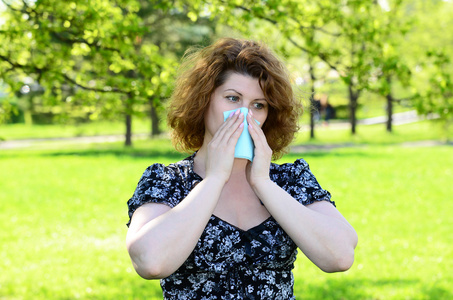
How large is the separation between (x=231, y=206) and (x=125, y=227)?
7.38 m

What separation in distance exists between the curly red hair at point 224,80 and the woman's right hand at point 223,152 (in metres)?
0.30

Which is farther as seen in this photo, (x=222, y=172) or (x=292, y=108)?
(x=292, y=108)

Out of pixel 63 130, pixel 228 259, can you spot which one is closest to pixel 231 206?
pixel 228 259

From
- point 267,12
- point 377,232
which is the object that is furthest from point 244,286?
point 377,232

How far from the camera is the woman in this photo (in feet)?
5.82

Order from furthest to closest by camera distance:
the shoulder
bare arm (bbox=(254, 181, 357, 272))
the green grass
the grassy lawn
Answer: the green grass
the grassy lawn
the shoulder
bare arm (bbox=(254, 181, 357, 272))

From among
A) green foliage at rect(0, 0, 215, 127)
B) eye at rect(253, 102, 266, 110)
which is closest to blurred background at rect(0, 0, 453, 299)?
green foliage at rect(0, 0, 215, 127)

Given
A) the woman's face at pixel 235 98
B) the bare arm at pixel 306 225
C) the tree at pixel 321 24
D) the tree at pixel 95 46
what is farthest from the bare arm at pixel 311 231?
the tree at pixel 321 24

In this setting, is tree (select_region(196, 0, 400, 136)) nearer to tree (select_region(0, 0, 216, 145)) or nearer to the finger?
tree (select_region(0, 0, 216, 145))

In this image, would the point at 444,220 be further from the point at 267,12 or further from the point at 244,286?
the point at 244,286

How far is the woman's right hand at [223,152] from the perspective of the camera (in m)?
1.85

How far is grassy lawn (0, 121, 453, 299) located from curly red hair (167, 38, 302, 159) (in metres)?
3.64

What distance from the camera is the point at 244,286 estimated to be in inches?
79.1

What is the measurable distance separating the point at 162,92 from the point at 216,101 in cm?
257
